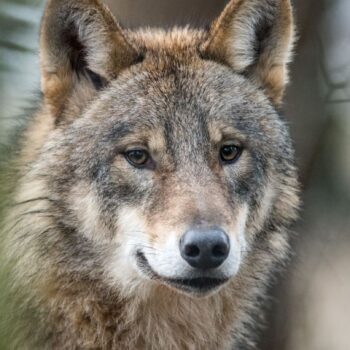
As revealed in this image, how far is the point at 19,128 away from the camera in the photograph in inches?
180

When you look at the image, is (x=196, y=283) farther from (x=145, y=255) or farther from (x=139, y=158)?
(x=139, y=158)

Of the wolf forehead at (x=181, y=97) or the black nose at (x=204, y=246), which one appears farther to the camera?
the wolf forehead at (x=181, y=97)

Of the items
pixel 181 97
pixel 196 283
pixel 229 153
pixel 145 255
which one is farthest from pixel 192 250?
pixel 181 97

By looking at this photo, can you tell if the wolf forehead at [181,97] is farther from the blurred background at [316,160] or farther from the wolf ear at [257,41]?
the blurred background at [316,160]

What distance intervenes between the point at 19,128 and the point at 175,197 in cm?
128

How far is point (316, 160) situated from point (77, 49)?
2503mm

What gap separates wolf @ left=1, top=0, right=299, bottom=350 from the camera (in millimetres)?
3986

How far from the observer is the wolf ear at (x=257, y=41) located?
4438mm

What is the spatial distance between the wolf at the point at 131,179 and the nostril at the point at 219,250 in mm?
128

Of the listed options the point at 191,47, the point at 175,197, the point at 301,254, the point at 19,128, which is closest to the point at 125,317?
the point at 175,197

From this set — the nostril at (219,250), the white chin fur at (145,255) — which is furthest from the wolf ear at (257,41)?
the nostril at (219,250)


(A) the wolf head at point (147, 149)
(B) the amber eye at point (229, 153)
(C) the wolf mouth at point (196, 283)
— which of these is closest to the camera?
(C) the wolf mouth at point (196, 283)

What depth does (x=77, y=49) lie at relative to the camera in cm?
430

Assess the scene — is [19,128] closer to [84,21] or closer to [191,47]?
[84,21]
